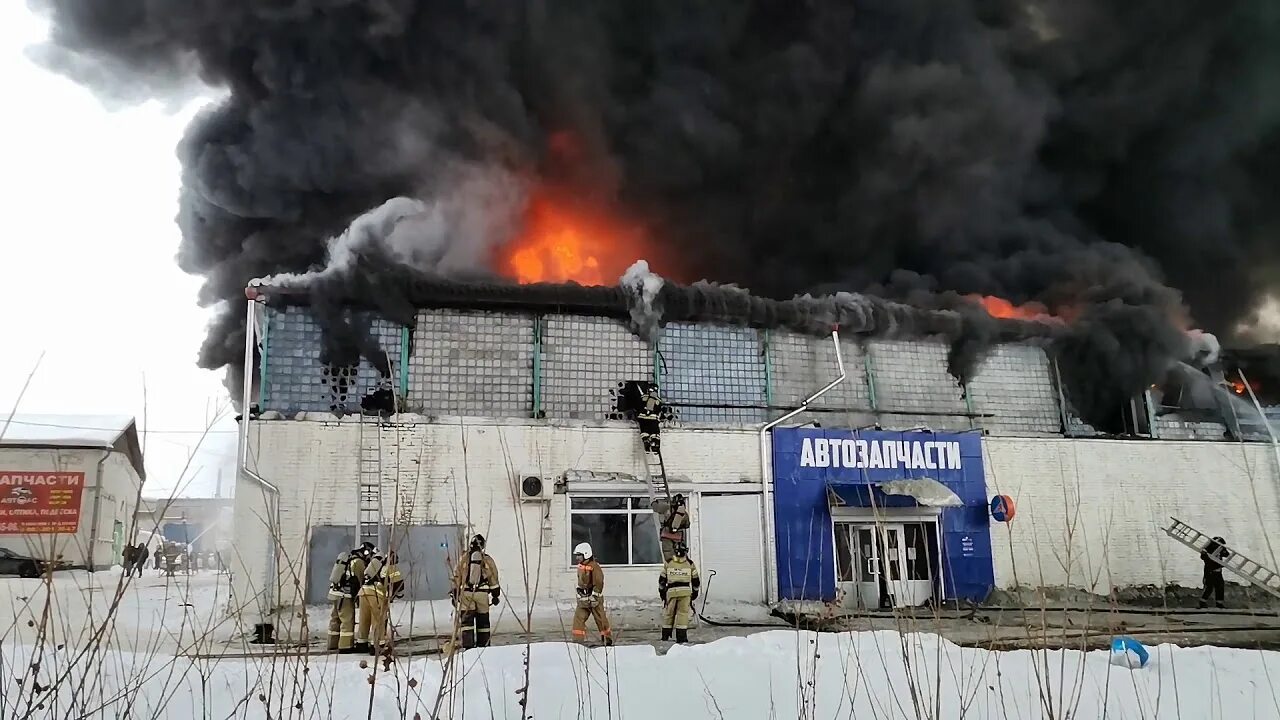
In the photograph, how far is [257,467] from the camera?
13.5 metres

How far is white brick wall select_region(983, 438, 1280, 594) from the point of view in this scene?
16.5 meters

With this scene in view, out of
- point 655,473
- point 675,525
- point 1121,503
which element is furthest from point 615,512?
point 1121,503

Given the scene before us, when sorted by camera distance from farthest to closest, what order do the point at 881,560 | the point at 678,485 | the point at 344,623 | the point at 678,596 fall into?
1. the point at 881,560
2. the point at 678,485
3. the point at 678,596
4. the point at 344,623

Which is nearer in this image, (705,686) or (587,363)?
(705,686)

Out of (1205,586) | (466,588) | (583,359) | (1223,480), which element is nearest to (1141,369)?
(1223,480)

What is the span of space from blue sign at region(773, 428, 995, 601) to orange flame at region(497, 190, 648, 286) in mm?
5422

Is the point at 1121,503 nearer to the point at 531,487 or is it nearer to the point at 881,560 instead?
the point at 881,560

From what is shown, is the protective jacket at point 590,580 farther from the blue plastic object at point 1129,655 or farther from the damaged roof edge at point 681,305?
the damaged roof edge at point 681,305

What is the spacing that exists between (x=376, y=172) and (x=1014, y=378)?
14533 millimetres

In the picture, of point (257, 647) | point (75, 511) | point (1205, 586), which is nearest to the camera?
point (257, 647)

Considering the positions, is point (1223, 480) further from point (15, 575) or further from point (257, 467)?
point (15, 575)

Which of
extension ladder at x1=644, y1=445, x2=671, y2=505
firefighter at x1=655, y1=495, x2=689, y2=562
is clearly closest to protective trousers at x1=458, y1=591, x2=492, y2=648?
firefighter at x1=655, y1=495, x2=689, y2=562

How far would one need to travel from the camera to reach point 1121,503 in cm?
1700

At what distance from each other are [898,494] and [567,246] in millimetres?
9043
